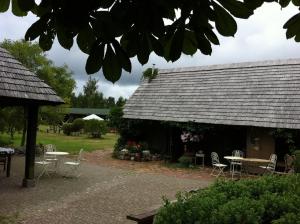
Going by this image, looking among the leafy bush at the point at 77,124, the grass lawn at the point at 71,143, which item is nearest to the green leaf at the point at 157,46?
the grass lawn at the point at 71,143

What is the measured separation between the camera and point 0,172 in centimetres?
1446

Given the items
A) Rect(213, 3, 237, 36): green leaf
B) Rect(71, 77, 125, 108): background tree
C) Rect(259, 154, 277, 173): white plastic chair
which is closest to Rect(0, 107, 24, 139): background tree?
Rect(259, 154, 277, 173): white plastic chair

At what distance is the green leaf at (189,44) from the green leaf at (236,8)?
0.22 metres

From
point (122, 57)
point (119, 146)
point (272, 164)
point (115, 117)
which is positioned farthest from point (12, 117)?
point (122, 57)

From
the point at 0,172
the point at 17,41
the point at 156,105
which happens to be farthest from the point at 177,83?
the point at 0,172

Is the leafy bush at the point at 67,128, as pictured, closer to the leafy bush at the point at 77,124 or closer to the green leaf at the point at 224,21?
the leafy bush at the point at 77,124

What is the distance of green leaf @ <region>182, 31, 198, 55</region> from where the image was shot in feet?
6.51

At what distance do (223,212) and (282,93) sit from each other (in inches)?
581

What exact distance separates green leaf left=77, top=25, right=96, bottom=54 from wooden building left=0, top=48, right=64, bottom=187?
9781 millimetres

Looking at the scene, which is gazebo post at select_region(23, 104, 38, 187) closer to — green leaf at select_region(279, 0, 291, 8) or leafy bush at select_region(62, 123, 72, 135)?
green leaf at select_region(279, 0, 291, 8)

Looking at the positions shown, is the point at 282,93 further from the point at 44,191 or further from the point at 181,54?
the point at 181,54

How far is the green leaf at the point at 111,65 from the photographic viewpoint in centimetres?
180

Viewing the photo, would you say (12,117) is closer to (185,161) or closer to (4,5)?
(185,161)

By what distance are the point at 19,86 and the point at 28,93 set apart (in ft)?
1.04
